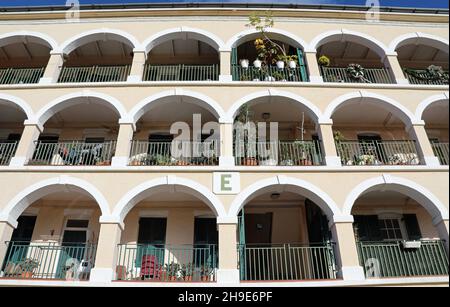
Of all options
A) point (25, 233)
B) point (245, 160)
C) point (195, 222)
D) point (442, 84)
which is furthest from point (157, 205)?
point (442, 84)

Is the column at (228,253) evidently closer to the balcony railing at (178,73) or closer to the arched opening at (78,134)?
the arched opening at (78,134)

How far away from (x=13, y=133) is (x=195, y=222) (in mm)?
8553

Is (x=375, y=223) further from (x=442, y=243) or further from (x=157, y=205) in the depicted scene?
(x=157, y=205)

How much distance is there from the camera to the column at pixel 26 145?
39.3ft

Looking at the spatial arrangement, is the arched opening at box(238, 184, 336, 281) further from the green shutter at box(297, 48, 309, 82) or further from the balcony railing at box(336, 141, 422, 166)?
the green shutter at box(297, 48, 309, 82)

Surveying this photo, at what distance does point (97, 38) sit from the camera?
15516 mm

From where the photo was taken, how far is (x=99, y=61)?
16672 millimetres

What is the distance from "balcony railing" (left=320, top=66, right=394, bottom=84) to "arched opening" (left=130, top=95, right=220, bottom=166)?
16.1 ft

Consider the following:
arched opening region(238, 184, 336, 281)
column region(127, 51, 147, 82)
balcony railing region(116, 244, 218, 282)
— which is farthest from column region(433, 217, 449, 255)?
column region(127, 51, 147, 82)

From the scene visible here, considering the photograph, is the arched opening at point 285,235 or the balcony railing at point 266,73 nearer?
the arched opening at point 285,235

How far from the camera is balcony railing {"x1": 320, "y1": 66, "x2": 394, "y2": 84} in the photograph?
47.6 ft

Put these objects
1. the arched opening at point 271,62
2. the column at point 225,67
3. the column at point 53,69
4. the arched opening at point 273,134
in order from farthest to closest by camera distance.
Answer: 1. the arched opening at point 271,62
2. the column at point 53,69
3. the column at point 225,67
4. the arched opening at point 273,134

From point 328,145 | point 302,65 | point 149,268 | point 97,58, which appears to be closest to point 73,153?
point 149,268

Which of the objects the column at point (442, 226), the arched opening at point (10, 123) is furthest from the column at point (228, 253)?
the arched opening at point (10, 123)
